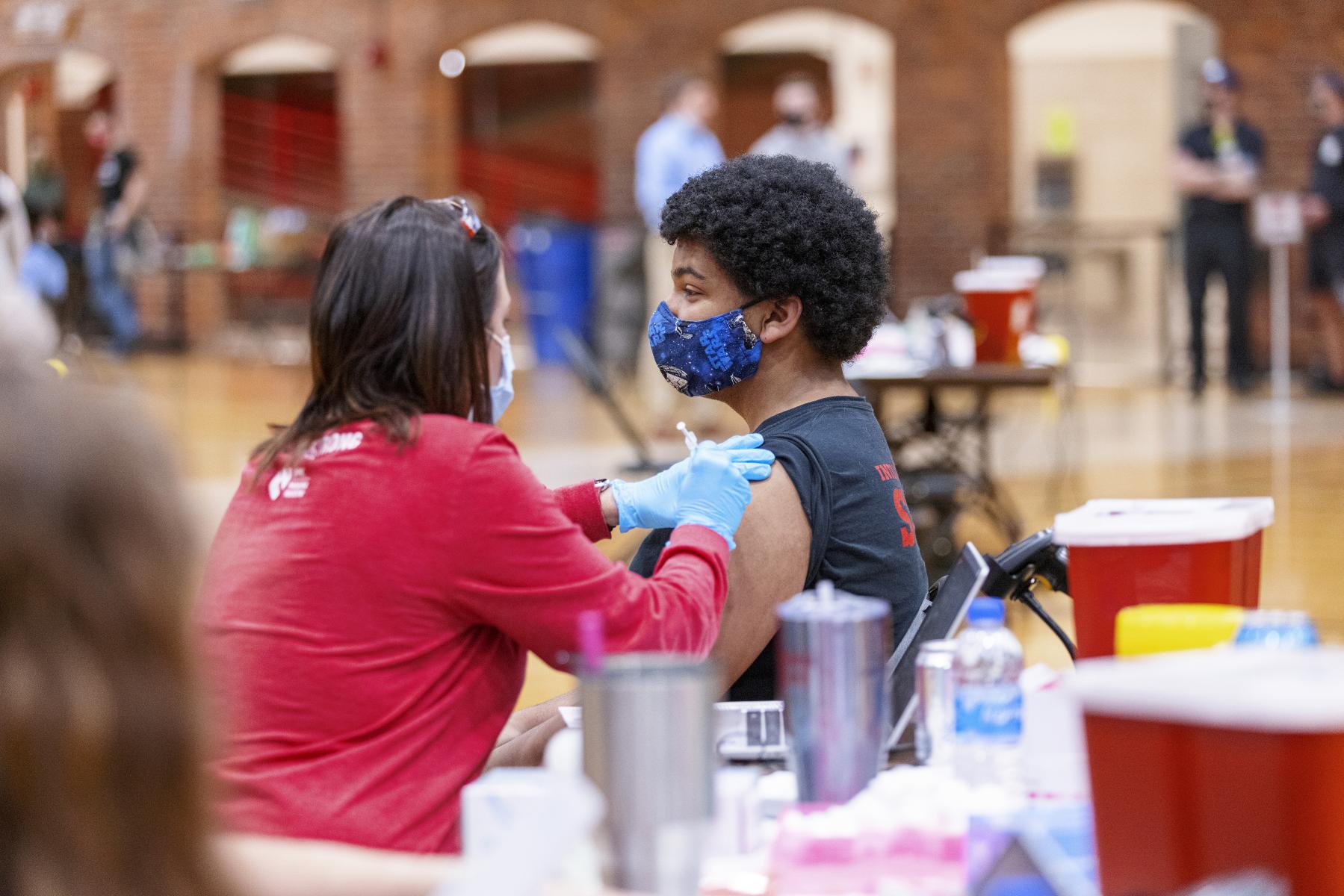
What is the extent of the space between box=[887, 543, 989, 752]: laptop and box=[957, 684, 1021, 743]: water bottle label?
11 cm

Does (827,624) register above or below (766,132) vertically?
below

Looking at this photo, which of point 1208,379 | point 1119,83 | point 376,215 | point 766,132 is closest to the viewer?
point 376,215

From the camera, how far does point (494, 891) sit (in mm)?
1032

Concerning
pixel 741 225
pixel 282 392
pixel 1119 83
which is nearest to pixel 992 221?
pixel 1119 83

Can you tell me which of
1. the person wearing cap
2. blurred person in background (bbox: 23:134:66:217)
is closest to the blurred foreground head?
the person wearing cap

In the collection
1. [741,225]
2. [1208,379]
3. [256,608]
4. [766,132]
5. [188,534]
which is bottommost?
[1208,379]

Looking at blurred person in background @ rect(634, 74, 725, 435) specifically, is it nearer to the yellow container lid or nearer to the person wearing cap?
the person wearing cap

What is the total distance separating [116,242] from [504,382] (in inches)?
474

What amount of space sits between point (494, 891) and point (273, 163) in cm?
1783

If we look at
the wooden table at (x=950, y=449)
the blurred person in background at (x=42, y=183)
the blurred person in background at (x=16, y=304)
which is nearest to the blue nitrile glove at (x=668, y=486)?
the blurred person in background at (x=16, y=304)

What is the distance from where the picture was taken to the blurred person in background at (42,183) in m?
13.1

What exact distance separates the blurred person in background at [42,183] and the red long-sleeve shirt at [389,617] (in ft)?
38.3

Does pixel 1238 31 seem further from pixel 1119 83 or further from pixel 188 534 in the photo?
pixel 188 534

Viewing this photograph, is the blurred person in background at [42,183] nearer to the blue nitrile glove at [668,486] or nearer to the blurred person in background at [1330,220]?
the blurred person in background at [1330,220]
